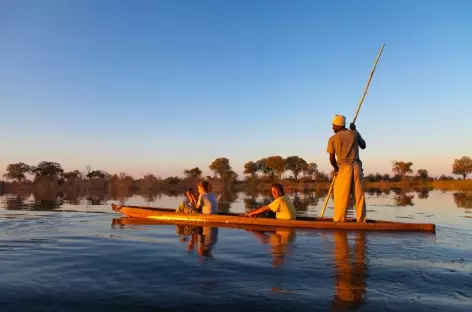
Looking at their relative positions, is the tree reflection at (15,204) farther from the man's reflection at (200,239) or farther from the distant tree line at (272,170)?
the distant tree line at (272,170)

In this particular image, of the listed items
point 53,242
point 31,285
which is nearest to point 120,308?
point 31,285

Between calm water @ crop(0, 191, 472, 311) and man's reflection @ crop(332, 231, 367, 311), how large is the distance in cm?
1

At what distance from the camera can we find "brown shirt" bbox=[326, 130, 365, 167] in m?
7.95

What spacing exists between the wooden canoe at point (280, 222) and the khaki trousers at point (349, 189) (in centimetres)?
28

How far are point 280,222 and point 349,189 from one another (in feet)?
5.36

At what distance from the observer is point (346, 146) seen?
7.97 m

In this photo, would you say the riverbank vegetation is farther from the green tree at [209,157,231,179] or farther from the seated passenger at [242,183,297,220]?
the seated passenger at [242,183,297,220]

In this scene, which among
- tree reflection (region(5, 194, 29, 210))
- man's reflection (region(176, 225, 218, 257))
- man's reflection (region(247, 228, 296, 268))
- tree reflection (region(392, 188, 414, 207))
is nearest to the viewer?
man's reflection (region(247, 228, 296, 268))

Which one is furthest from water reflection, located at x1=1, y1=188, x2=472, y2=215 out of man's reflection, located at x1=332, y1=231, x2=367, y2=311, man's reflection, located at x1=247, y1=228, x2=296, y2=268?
man's reflection, located at x1=332, y1=231, x2=367, y2=311

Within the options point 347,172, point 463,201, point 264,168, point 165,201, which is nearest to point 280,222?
point 347,172

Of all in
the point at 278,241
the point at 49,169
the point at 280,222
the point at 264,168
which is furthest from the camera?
the point at 264,168

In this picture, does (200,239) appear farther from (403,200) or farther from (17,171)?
(17,171)

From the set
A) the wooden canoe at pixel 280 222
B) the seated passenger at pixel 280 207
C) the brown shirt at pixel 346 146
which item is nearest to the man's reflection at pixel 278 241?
the wooden canoe at pixel 280 222

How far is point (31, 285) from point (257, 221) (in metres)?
5.58
